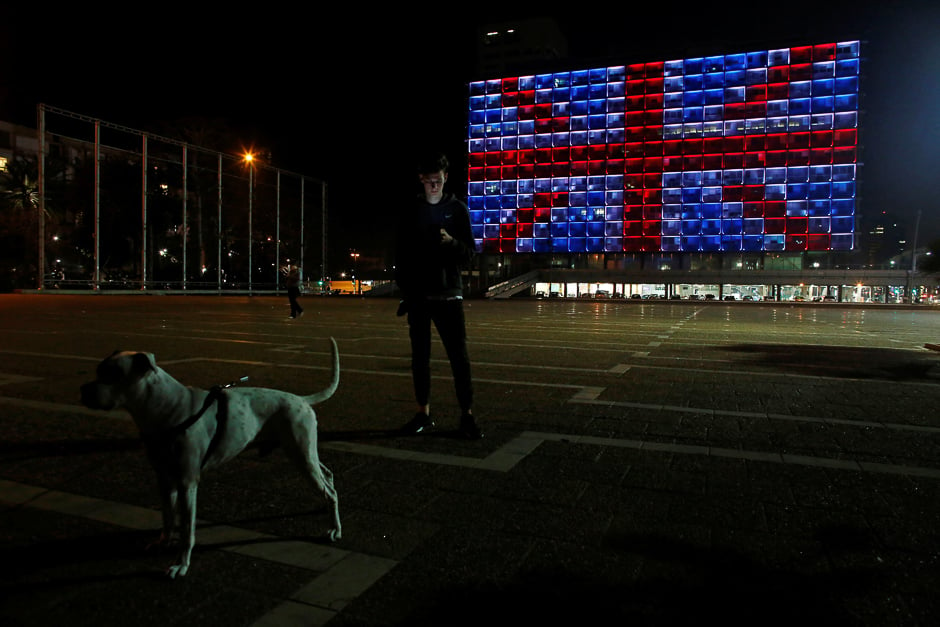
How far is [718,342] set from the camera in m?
12.3

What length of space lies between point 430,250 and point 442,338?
0.64m

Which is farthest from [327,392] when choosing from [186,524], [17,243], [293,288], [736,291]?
[736,291]

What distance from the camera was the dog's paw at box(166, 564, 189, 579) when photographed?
2318mm

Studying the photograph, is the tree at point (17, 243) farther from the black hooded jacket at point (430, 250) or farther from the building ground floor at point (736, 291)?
the building ground floor at point (736, 291)

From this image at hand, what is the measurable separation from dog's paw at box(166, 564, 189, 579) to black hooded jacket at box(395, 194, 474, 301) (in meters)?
2.48

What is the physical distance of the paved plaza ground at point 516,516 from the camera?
2.14 m

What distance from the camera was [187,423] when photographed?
2350mm

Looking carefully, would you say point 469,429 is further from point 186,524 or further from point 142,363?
point 142,363

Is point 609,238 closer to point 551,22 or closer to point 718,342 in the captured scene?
point 718,342

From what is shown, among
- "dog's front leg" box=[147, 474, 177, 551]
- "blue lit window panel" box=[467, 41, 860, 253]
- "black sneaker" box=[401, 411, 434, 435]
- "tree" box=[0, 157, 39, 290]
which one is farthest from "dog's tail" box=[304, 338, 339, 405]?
"blue lit window panel" box=[467, 41, 860, 253]

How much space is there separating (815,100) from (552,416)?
88.0m

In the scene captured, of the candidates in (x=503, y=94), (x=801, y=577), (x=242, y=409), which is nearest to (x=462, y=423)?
(x=242, y=409)

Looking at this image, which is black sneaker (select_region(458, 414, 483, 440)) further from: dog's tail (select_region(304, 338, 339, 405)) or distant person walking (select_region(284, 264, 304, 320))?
distant person walking (select_region(284, 264, 304, 320))

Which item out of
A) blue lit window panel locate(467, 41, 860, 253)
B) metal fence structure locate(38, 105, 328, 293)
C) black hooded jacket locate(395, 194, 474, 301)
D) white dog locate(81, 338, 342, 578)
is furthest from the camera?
blue lit window panel locate(467, 41, 860, 253)
